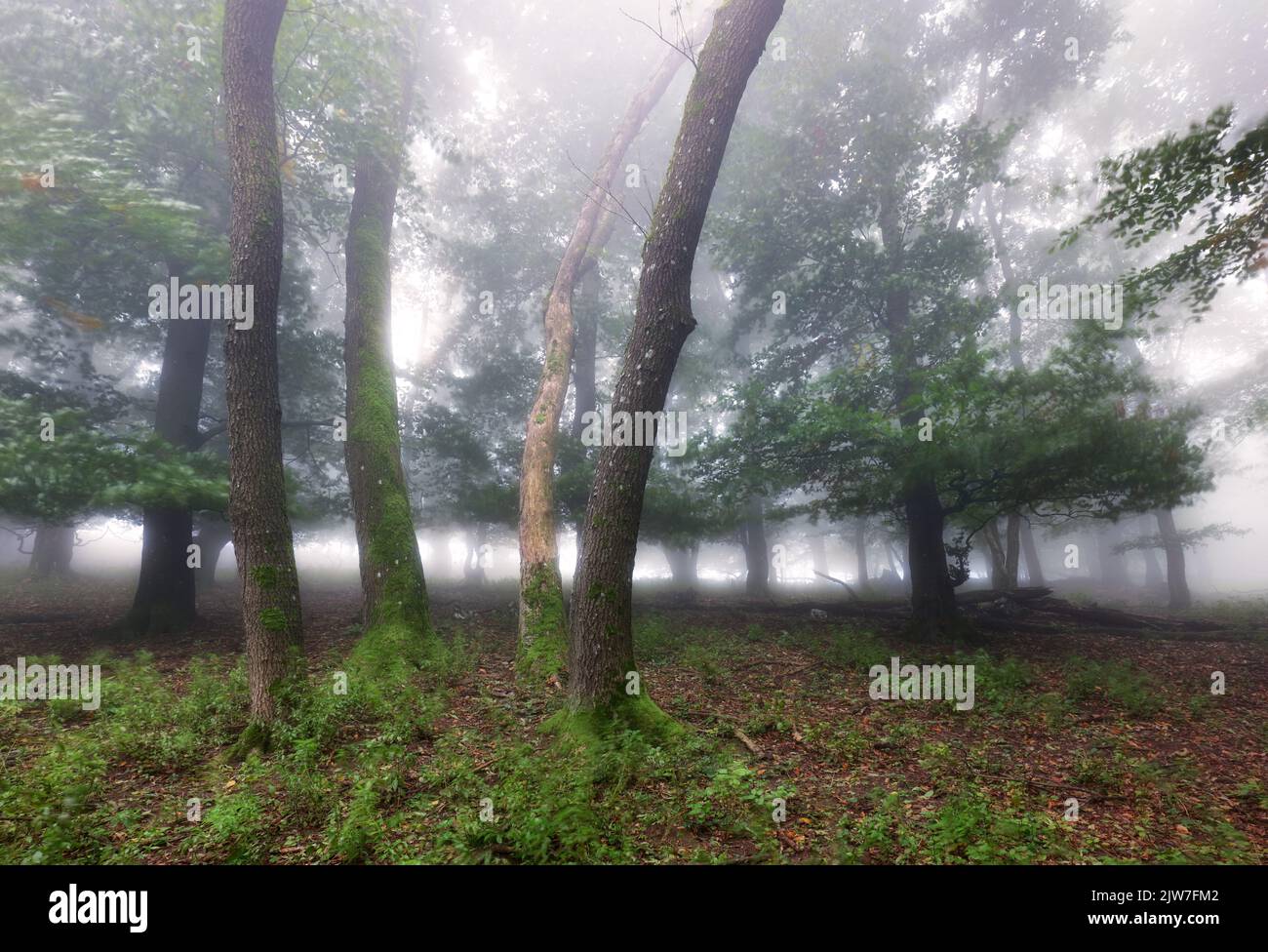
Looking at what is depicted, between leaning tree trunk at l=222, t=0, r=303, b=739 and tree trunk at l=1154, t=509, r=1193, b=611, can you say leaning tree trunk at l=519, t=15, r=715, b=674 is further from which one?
tree trunk at l=1154, t=509, r=1193, b=611

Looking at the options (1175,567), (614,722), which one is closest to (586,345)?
(614,722)

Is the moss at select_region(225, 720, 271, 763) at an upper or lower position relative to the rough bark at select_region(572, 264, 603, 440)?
lower

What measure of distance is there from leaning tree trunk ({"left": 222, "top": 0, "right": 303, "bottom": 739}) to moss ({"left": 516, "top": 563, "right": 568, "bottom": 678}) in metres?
3.08

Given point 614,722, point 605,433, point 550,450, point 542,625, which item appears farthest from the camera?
point 550,450

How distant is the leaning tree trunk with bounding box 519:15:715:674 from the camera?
8469 mm

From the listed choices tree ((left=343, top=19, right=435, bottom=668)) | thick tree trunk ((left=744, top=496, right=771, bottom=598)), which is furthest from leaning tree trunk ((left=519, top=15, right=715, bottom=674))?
thick tree trunk ((left=744, top=496, right=771, bottom=598))

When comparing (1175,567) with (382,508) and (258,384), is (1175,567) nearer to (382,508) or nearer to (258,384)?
(382,508)

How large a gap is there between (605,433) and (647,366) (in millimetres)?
765

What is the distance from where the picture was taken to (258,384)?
581 centimetres
